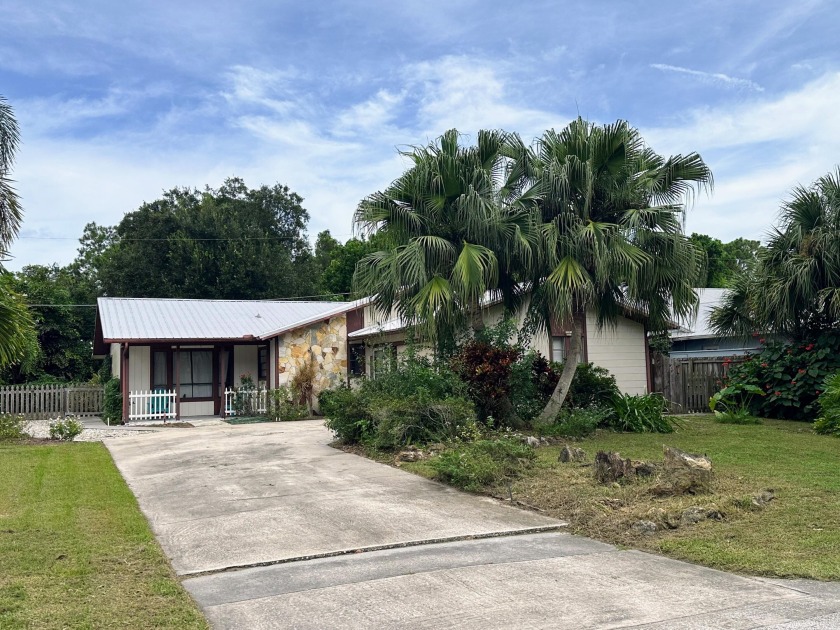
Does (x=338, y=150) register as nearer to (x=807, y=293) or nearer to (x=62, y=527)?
(x=807, y=293)

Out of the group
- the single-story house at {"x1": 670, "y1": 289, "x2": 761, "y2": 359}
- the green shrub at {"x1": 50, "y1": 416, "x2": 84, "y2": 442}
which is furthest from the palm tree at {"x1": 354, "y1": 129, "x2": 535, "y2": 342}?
the single-story house at {"x1": 670, "y1": 289, "x2": 761, "y2": 359}

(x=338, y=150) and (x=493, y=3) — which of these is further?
(x=338, y=150)

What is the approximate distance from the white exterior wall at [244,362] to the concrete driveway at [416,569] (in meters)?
14.9

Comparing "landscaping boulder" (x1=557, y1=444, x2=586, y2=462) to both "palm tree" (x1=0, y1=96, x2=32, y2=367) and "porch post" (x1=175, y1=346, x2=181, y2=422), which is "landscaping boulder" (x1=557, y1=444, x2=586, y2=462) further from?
"porch post" (x1=175, y1=346, x2=181, y2=422)

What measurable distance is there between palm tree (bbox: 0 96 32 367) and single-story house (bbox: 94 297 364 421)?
20.6 ft

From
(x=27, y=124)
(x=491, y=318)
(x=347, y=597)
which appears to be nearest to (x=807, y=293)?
(x=491, y=318)

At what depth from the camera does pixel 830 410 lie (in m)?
14.9

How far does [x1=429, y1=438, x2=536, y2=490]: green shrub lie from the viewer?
375 inches

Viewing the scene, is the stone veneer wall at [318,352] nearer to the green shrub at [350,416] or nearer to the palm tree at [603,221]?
the green shrub at [350,416]

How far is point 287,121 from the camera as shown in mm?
17781

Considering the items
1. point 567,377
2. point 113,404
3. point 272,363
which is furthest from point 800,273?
point 113,404

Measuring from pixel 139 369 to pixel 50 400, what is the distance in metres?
3.84

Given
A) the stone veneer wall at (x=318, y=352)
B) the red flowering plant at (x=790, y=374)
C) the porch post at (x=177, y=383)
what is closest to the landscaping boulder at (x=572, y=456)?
the red flowering plant at (x=790, y=374)

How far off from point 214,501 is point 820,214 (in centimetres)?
1440
